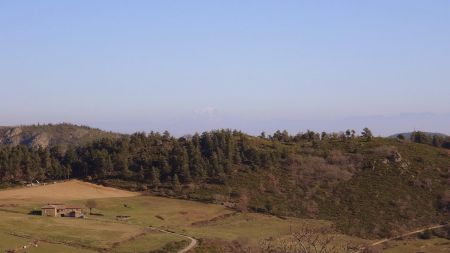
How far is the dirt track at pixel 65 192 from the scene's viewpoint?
98.0 meters

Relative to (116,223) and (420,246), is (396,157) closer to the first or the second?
(420,246)

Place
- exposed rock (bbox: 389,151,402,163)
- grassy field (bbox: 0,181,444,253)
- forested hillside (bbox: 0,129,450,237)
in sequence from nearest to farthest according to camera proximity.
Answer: grassy field (bbox: 0,181,444,253)
forested hillside (bbox: 0,129,450,237)
exposed rock (bbox: 389,151,402,163)

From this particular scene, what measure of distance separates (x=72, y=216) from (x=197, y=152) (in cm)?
4279

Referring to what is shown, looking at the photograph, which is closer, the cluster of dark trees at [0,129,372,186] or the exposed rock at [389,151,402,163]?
the cluster of dark trees at [0,129,372,186]

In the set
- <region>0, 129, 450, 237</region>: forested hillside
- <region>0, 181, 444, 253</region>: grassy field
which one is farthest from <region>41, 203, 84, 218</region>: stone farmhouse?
<region>0, 129, 450, 237</region>: forested hillside

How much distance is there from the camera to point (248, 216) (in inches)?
3733

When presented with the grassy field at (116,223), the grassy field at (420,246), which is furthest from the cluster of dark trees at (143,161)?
the grassy field at (420,246)

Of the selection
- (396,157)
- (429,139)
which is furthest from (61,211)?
(429,139)

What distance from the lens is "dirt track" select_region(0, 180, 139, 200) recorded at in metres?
98.0

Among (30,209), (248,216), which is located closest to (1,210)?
(30,209)

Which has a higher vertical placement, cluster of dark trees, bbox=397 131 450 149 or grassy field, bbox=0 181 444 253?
cluster of dark trees, bbox=397 131 450 149

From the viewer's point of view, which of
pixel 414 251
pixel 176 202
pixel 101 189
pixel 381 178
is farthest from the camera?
pixel 381 178

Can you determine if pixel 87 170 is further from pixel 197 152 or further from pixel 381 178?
pixel 381 178

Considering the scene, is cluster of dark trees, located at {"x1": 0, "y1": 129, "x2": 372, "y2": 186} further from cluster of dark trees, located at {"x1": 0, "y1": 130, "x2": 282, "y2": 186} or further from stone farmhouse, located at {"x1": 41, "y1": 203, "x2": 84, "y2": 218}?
stone farmhouse, located at {"x1": 41, "y1": 203, "x2": 84, "y2": 218}
